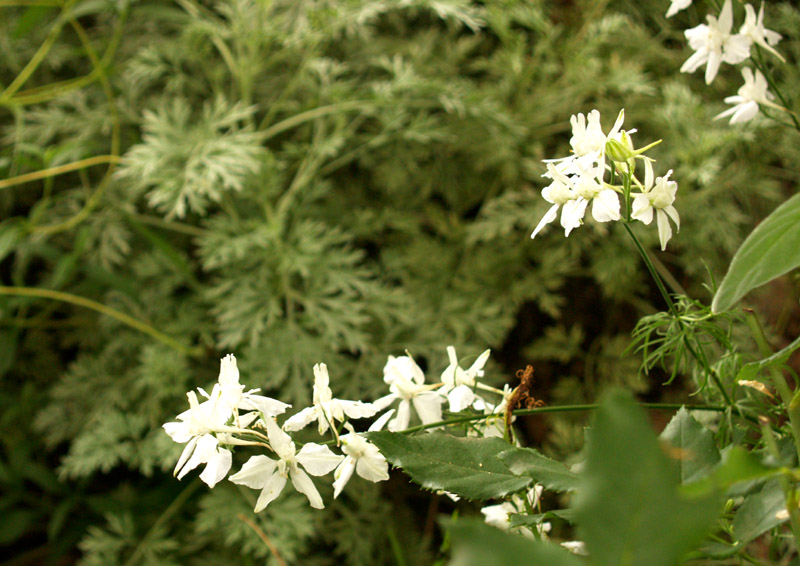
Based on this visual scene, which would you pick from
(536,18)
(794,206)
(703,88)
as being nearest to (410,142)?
(536,18)

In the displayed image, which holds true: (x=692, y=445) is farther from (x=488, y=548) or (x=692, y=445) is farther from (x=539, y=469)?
(x=488, y=548)

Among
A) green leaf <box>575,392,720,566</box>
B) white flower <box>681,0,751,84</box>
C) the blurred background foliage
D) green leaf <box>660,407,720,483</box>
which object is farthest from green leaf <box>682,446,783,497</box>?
the blurred background foliage

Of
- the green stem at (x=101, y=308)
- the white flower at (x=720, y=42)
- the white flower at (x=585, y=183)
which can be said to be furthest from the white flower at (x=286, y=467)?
the green stem at (x=101, y=308)

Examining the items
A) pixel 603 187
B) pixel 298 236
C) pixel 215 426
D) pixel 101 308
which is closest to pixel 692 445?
pixel 603 187

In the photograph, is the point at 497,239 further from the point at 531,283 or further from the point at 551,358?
the point at 551,358

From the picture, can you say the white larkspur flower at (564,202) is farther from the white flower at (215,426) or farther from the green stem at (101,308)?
the green stem at (101,308)

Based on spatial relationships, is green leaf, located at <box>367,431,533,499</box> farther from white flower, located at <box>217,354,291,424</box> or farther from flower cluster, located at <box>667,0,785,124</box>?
flower cluster, located at <box>667,0,785,124</box>

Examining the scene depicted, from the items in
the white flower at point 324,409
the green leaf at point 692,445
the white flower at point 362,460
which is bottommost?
the white flower at point 362,460
